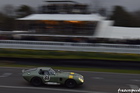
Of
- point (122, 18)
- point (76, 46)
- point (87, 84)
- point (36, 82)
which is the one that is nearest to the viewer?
point (36, 82)

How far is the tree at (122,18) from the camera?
164 ft

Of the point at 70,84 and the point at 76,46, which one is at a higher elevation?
the point at 76,46

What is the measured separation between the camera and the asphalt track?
998 cm

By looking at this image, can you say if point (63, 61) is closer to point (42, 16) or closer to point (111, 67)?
point (111, 67)

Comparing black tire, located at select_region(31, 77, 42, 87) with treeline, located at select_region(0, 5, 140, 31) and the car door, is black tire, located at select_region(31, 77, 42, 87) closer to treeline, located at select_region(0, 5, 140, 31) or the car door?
the car door

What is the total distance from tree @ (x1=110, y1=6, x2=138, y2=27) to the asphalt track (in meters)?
37.8

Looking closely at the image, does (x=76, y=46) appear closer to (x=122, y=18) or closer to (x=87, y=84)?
(x=87, y=84)

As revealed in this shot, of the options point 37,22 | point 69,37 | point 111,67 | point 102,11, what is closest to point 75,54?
point 111,67

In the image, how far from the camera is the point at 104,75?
13406mm

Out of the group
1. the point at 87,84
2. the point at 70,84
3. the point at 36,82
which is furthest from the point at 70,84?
the point at 36,82

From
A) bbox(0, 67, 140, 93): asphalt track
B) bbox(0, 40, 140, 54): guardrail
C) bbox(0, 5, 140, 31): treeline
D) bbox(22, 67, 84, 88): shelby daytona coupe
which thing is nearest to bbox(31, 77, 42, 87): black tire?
bbox(22, 67, 84, 88): shelby daytona coupe

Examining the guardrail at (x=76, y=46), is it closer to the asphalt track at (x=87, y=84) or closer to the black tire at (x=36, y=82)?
the asphalt track at (x=87, y=84)

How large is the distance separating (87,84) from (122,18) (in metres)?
42.2

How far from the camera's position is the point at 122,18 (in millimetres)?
51219
